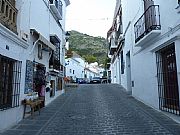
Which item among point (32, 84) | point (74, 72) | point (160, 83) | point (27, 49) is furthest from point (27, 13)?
point (74, 72)

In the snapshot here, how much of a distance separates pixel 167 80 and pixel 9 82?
5887 millimetres

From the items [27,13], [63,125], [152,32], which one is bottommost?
[63,125]

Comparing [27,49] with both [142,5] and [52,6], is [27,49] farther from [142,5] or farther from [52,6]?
[142,5]

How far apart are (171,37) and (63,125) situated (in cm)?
467

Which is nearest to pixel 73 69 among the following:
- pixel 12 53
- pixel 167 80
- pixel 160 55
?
pixel 160 55

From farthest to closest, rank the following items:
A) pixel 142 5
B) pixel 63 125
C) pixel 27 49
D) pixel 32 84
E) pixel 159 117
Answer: pixel 142 5 < pixel 32 84 < pixel 27 49 < pixel 159 117 < pixel 63 125

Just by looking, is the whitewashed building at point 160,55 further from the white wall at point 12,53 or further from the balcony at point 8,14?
the balcony at point 8,14

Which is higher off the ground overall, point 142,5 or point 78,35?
point 78,35

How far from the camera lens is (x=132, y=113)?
30.0ft

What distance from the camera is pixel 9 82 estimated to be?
7.43 meters

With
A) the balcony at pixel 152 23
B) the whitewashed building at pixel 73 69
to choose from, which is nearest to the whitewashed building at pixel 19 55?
the balcony at pixel 152 23

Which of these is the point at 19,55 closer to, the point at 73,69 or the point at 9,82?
the point at 9,82

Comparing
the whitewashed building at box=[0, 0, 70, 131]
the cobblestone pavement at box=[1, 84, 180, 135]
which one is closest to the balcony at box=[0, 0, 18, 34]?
the whitewashed building at box=[0, 0, 70, 131]

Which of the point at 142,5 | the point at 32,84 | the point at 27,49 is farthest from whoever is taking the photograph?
the point at 142,5
